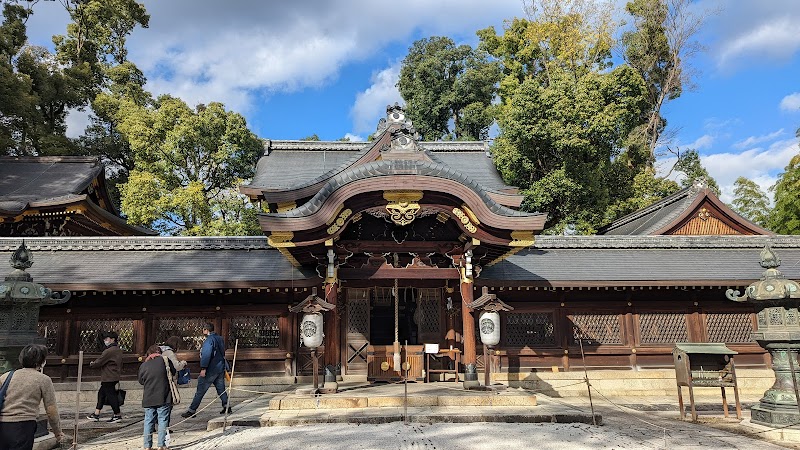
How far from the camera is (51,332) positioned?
1307cm

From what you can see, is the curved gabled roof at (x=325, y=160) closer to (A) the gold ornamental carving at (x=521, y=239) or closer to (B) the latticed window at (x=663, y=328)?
(B) the latticed window at (x=663, y=328)

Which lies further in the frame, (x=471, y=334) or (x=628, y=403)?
(x=628, y=403)

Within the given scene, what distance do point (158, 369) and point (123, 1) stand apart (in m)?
36.9

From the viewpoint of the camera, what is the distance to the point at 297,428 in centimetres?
816

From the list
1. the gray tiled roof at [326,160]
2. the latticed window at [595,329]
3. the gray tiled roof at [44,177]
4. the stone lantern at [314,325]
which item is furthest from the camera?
the gray tiled roof at [326,160]

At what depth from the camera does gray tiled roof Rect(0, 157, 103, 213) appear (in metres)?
19.1

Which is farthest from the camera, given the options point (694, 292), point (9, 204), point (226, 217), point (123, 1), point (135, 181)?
point (123, 1)

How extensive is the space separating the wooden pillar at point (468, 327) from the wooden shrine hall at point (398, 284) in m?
0.02

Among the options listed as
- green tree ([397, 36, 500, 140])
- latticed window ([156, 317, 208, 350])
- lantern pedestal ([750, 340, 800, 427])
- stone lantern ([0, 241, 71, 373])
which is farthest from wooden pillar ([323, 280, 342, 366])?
green tree ([397, 36, 500, 140])

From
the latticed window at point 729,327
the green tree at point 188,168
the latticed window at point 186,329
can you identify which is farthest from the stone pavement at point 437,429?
the green tree at point 188,168

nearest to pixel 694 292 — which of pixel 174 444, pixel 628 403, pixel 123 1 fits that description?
pixel 628 403

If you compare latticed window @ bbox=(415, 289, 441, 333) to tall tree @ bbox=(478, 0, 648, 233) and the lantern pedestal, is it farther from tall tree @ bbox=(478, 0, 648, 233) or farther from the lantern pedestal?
tall tree @ bbox=(478, 0, 648, 233)

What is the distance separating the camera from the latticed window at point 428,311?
43.2 feet

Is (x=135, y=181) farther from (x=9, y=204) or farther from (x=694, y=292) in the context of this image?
(x=694, y=292)
